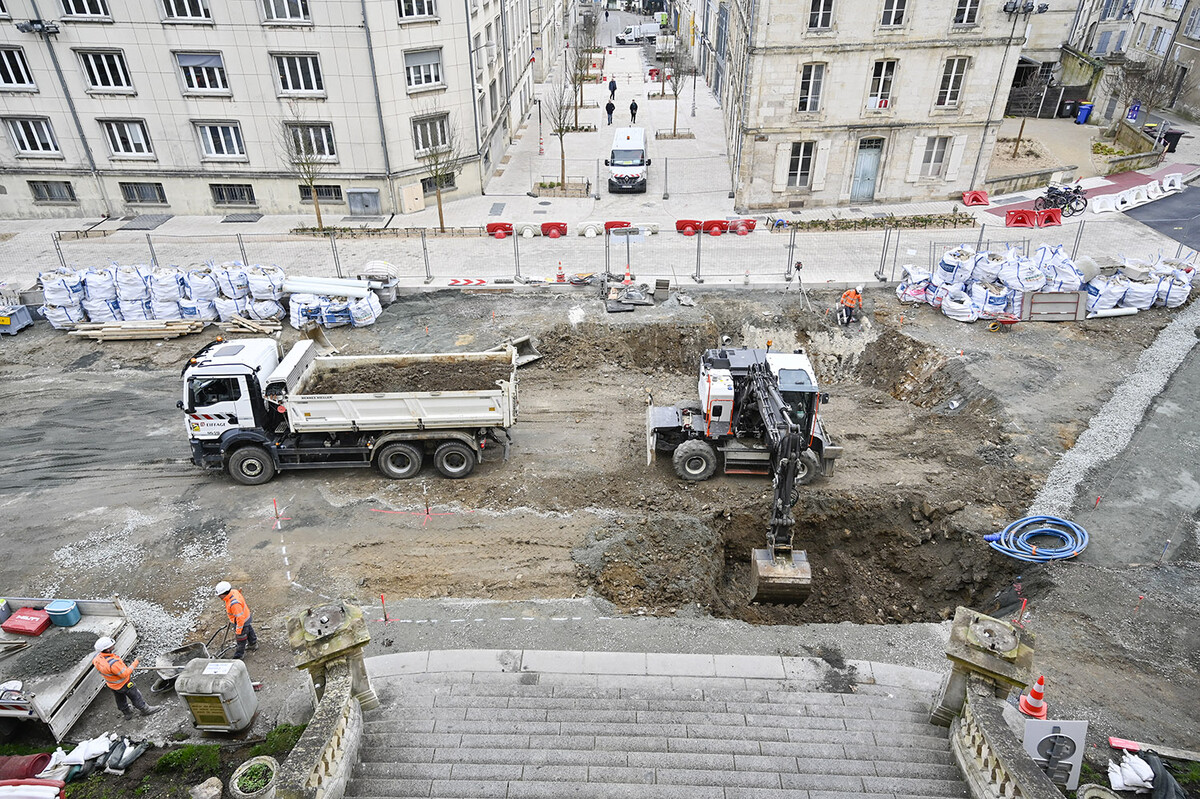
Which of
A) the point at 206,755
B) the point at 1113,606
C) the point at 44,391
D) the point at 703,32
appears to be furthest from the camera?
the point at 703,32

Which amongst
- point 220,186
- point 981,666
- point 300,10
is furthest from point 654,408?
point 220,186

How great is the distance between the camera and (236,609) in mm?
11023

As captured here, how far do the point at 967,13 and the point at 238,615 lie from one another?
30344 millimetres

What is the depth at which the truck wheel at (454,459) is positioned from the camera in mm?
15477

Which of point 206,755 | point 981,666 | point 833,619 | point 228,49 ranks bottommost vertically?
point 833,619

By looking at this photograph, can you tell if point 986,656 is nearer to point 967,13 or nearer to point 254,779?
point 254,779

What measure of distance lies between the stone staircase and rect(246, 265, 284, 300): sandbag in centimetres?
1433

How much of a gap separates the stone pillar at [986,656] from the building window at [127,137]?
33.0 meters

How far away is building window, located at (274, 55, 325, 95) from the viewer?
27.5 m

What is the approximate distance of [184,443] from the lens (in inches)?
667

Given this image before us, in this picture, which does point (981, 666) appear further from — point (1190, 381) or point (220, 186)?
point (220, 186)

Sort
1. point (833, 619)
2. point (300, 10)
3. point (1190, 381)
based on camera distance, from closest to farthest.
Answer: point (833, 619) → point (1190, 381) → point (300, 10)

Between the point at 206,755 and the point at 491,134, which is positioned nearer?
the point at 206,755

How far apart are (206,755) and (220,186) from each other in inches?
1047
